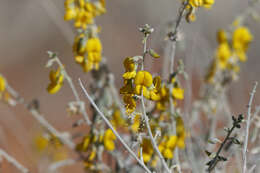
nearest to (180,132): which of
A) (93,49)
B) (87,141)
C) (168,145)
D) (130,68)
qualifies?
(168,145)

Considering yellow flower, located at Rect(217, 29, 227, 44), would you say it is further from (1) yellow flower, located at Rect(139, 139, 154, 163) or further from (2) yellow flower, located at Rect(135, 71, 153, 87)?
(2) yellow flower, located at Rect(135, 71, 153, 87)

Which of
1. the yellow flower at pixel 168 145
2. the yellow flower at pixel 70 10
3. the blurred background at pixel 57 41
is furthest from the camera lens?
the blurred background at pixel 57 41

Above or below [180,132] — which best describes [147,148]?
below

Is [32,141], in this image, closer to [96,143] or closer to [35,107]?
[35,107]

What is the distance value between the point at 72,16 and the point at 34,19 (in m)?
7.68

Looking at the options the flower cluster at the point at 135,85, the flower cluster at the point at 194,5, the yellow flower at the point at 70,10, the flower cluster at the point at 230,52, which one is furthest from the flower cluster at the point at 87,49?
the flower cluster at the point at 230,52

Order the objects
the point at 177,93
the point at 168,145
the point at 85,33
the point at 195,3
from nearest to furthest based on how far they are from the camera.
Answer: the point at 195,3, the point at 168,145, the point at 177,93, the point at 85,33

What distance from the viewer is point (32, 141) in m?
3.44

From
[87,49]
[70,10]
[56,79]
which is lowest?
[56,79]

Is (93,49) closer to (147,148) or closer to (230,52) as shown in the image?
(147,148)

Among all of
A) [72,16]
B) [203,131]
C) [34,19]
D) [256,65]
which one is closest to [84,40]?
[72,16]

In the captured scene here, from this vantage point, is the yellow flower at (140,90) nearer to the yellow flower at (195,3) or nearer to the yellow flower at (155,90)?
the yellow flower at (155,90)

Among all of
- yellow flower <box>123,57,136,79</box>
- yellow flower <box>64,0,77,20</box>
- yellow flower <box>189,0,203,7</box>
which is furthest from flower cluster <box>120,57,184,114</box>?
yellow flower <box>64,0,77,20</box>

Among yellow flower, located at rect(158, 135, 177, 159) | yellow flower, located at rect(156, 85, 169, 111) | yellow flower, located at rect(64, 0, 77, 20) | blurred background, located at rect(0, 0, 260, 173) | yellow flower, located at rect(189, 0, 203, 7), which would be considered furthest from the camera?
blurred background, located at rect(0, 0, 260, 173)
